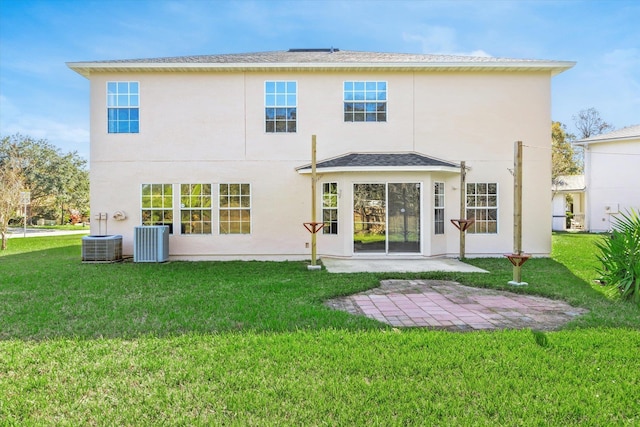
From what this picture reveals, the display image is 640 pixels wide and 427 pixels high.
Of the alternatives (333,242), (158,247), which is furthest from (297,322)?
(158,247)

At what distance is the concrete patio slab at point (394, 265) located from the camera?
946 centimetres

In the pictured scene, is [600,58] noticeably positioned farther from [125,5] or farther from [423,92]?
[125,5]

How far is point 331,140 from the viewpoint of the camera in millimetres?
12078

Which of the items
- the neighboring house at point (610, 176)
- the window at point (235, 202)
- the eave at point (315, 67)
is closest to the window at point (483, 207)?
the eave at point (315, 67)

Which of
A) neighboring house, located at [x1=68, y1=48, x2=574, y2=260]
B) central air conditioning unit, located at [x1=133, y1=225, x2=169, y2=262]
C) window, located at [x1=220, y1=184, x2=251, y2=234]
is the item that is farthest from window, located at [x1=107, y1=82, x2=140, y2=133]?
window, located at [x1=220, y1=184, x2=251, y2=234]

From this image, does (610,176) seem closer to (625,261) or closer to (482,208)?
(482,208)

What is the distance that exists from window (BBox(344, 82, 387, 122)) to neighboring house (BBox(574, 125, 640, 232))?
15.6 metres

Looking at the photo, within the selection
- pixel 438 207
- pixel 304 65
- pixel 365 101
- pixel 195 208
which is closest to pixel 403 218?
pixel 438 207

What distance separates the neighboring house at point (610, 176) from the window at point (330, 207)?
16651mm

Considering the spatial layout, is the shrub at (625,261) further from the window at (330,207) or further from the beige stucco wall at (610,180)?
the beige stucco wall at (610,180)

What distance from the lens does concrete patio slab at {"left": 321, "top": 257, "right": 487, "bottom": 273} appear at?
31.0 feet

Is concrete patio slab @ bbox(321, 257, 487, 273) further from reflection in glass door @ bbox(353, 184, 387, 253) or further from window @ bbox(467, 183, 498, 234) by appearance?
window @ bbox(467, 183, 498, 234)

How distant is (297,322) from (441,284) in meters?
3.97

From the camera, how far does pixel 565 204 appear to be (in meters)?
27.5
